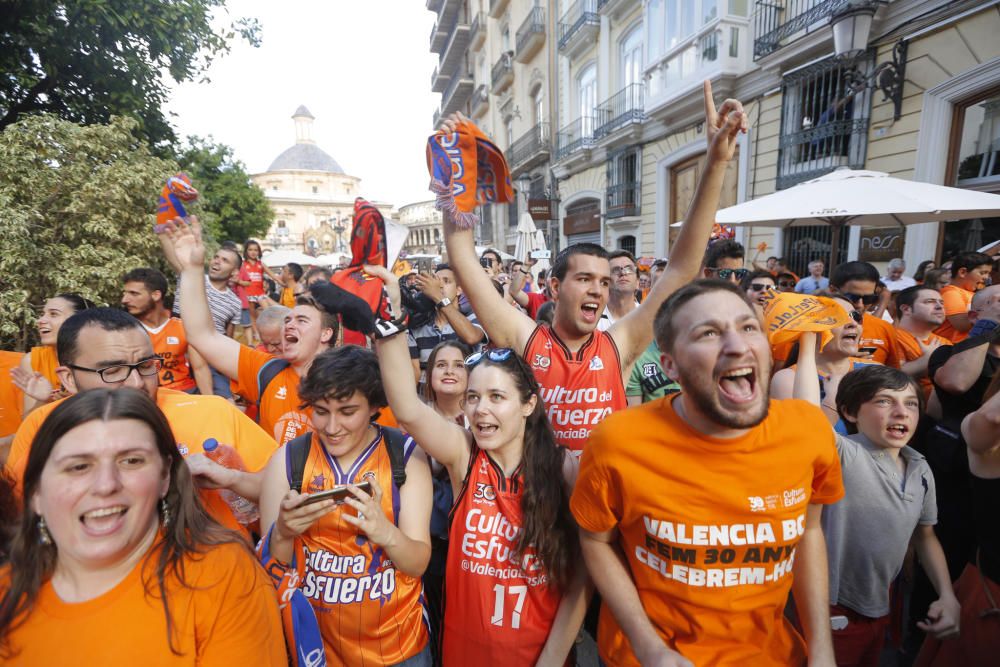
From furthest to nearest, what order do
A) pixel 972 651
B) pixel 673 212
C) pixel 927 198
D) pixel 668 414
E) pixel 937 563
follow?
pixel 673 212, pixel 927 198, pixel 937 563, pixel 972 651, pixel 668 414

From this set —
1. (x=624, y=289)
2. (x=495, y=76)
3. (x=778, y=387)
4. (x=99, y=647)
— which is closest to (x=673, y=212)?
(x=624, y=289)

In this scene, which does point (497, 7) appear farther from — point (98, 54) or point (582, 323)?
point (582, 323)

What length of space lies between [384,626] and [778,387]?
2.20 meters

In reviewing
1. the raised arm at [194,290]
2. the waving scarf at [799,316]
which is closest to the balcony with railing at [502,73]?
the raised arm at [194,290]

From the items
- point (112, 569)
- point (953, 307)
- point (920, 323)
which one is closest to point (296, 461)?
point (112, 569)

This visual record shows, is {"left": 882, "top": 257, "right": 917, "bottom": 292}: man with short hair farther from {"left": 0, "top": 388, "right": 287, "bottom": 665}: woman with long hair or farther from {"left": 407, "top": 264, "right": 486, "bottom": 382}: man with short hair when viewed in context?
{"left": 0, "top": 388, "right": 287, "bottom": 665}: woman with long hair

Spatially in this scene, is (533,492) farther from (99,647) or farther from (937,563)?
(937,563)

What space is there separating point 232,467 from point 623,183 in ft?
50.7

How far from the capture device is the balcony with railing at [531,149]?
71.6 ft

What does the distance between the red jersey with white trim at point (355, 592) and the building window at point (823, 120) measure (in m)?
→ 9.11

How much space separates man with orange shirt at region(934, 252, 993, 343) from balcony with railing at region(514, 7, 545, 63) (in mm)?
19861

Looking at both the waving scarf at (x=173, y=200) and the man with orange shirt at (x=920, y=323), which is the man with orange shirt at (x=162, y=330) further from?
the man with orange shirt at (x=920, y=323)

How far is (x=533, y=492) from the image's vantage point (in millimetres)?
1879

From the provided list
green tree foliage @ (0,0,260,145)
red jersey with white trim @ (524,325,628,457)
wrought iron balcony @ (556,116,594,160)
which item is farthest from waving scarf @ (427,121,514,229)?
wrought iron balcony @ (556,116,594,160)
